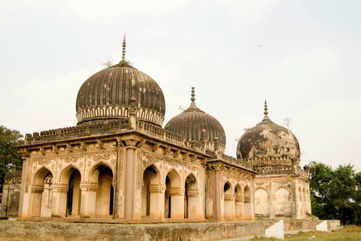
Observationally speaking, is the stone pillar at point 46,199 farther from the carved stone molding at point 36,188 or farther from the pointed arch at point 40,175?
the pointed arch at point 40,175

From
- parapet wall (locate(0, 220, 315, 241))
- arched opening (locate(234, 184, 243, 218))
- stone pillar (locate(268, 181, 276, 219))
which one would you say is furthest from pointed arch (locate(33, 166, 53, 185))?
stone pillar (locate(268, 181, 276, 219))

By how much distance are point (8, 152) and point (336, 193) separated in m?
32.4

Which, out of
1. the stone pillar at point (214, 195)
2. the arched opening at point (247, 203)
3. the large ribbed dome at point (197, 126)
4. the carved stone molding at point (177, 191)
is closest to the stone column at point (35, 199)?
the carved stone molding at point (177, 191)

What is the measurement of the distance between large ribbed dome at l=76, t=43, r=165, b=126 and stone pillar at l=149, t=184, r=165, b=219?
4634 millimetres

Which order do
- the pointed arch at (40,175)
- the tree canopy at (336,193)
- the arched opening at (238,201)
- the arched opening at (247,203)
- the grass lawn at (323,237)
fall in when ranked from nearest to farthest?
1. the grass lawn at (323,237)
2. the pointed arch at (40,175)
3. the arched opening at (238,201)
4. the arched opening at (247,203)
5. the tree canopy at (336,193)

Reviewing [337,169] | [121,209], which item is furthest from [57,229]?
[337,169]

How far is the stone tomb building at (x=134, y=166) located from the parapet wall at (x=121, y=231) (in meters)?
1.86

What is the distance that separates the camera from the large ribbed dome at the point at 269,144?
32.5 meters

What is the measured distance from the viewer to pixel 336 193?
39031 millimetres

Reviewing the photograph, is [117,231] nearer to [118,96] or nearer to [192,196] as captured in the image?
[192,196]

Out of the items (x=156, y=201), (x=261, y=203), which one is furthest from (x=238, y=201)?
(x=156, y=201)

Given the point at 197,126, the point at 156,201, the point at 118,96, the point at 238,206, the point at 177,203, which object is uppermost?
the point at 118,96

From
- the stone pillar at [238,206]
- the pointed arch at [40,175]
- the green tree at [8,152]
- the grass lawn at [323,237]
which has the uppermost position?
the green tree at [8,152]

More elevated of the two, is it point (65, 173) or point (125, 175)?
point (65, 173)
